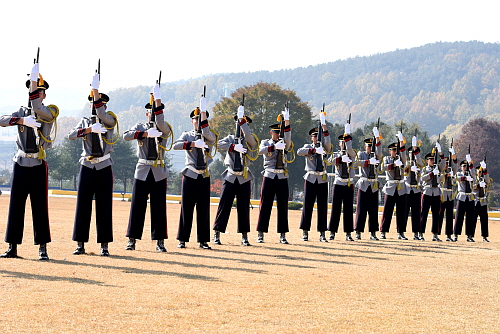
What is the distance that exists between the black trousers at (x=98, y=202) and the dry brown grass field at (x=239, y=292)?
0.39 m

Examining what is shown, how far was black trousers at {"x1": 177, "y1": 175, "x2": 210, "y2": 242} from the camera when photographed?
13.6 metres

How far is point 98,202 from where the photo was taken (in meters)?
12.0

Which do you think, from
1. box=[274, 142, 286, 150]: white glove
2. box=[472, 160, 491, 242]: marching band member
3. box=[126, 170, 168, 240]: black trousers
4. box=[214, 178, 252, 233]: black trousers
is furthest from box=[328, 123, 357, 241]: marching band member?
box=[472, 160, 491, 242]: marching band member

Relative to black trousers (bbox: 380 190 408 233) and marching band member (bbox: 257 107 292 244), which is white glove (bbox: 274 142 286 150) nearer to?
marching band member (bbox: 257 107 292 244)

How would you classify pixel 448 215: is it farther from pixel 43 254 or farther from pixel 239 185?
pixel 43 254

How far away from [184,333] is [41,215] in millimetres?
5448

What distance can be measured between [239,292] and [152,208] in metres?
4.79

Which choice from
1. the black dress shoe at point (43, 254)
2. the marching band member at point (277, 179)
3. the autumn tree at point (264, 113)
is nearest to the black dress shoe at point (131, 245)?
the black dress shoe at point (43, 254)

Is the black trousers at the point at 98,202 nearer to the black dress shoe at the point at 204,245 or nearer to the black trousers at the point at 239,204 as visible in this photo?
the black dress shoe at the point at 204,245

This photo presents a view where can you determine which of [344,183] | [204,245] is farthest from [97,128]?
[344,183]

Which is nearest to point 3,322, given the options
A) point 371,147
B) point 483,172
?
point 371,147

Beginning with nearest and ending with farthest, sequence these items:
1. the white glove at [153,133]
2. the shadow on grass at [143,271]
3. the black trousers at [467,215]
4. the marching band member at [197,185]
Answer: the shadow on grass at [143,271], the white glove at [153,133], the marching band member at [197,185], the black trousers at [467,215]

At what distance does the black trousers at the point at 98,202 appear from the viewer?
1166cm

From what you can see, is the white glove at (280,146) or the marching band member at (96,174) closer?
the marching band member at (96,174)
